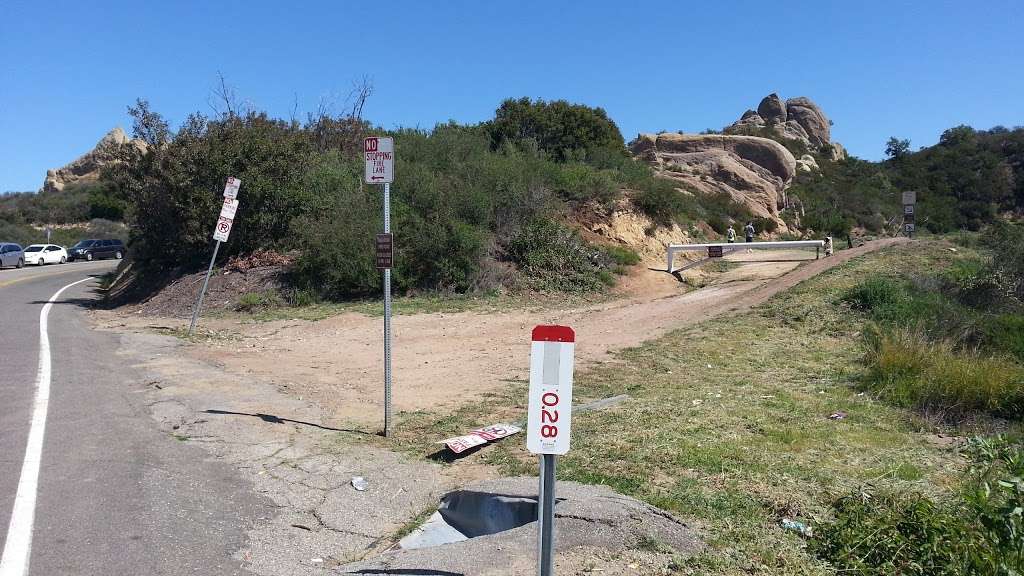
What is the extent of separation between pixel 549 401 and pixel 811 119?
297ft

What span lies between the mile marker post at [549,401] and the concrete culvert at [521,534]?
87 cm

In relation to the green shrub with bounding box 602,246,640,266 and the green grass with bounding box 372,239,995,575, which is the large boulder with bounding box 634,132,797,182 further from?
the green grass with bounding box 372,239,995,575

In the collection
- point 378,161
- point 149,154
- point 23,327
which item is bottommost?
point 23,327

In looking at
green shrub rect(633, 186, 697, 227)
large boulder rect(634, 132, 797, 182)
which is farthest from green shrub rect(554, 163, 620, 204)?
large boulder rect(634, 132, 797, 182)

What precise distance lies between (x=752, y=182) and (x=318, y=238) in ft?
123

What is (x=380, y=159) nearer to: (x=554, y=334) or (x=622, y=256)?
(x=554, y=334)

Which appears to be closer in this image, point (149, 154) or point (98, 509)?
point (98, 509)

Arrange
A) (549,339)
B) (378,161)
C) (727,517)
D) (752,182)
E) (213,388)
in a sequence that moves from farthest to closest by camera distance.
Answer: (752,182) < (213,388) < (378,161) < (727,517) < (549,339)

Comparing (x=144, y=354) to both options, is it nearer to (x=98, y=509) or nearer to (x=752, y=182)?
(x=98, y=509)

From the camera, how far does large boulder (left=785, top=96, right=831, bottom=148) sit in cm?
8581

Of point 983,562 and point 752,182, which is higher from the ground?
point 752,182

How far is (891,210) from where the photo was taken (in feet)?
194

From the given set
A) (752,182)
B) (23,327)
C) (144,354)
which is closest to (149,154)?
(23,327)

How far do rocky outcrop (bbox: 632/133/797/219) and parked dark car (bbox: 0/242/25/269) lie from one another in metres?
39.2
